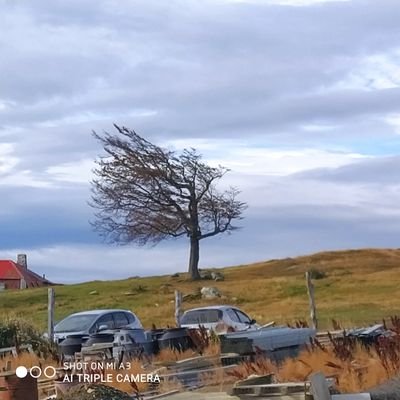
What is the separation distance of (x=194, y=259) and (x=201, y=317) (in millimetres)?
34881

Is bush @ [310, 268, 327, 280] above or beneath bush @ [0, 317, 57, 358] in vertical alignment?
above

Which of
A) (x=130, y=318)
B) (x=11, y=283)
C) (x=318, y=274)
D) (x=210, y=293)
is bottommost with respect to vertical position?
(x=130, y=318)

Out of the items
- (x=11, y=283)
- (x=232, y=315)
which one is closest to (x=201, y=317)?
(x=232, y=315)

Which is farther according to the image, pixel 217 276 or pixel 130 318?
pixel 217 276

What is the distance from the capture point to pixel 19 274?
7125cm

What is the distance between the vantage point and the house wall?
227 ft

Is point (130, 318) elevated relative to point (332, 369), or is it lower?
elevated

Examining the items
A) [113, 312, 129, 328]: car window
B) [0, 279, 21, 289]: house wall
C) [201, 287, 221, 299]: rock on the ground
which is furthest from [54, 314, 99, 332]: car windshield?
[0, 279, 21, 289]: house wall

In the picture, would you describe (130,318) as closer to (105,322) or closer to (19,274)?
(105,322)

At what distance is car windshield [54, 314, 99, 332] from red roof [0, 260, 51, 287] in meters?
46.4

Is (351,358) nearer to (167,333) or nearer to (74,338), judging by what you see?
(167,333)

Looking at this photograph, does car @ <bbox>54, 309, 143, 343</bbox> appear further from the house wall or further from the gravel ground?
the house wall

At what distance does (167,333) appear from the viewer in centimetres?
2038

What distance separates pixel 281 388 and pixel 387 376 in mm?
2366
